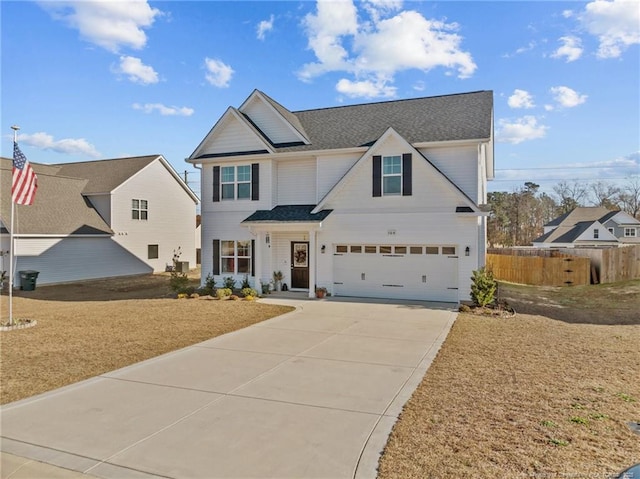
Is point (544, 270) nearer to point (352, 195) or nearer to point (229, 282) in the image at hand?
point (352, 195)

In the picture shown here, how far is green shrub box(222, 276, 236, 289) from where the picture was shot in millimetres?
17292

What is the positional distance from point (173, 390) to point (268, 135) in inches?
573

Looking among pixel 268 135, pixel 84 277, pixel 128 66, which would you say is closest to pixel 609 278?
pixel 268 135

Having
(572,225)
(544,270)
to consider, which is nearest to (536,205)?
(572,225)

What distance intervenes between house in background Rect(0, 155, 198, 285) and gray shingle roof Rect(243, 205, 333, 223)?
12070mm

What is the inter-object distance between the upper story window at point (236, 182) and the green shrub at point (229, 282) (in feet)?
Answer: 12.2

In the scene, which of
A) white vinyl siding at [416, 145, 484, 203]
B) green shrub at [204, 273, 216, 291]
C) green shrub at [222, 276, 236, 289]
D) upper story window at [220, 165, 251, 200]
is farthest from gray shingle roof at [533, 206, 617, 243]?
green shrub at [204, 273, 216, 291]

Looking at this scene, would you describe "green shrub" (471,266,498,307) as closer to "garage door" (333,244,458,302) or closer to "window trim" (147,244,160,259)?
"garage door" (333,244,458,302)

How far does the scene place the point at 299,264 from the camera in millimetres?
18156

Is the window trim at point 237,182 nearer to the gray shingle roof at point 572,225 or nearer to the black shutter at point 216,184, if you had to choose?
the black shutter at point 216,184

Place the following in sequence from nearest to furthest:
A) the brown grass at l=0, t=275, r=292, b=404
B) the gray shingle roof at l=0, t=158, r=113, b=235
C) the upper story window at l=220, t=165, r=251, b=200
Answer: the brown grass at l=0, t=275, r=292, b=404 < the upper story window at l=220, t=165, r=251, b=200 < the gray shingle roof at l=0, t=158, r=113, b=235

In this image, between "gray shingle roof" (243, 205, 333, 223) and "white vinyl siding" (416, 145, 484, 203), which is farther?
A: "gray shingle roof" (243, 205, 333, 223)

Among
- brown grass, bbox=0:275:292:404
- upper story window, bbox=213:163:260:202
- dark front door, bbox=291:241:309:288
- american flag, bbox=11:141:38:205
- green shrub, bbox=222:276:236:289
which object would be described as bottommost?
brown grass, bbox=0:275:292:404

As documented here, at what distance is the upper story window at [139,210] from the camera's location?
2686 centimetres
